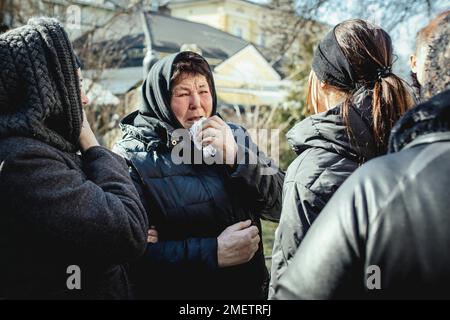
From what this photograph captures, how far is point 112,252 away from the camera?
5.72ft

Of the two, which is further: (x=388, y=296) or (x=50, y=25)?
(x=50, y=25)

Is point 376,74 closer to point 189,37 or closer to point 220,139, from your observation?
point 220,139

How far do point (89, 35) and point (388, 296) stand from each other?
12.3 m

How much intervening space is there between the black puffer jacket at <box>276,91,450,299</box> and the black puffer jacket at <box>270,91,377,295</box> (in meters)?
0.65

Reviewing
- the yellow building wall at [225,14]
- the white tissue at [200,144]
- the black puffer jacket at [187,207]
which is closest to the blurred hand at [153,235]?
the black puffer jacket at [187,207]

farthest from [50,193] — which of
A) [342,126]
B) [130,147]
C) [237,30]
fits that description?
[237,30]

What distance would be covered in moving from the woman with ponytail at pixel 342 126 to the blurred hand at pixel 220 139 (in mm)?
471

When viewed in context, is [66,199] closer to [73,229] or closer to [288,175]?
[73,229]

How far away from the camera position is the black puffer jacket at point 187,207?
2.36m

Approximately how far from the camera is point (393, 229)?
1154 mm

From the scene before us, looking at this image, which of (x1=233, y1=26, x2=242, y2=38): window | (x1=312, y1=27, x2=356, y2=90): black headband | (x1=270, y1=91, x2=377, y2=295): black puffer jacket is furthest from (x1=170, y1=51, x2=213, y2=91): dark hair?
(x1=233, y1=26, x2=242, y2=38): window
